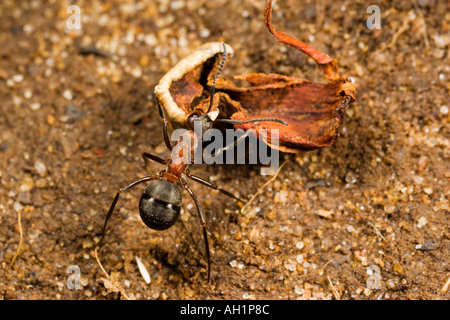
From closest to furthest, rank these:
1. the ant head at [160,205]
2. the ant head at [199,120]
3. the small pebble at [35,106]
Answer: the ant head at [160,205]
the ant head at [199,120]
the small pebble at [35,106]

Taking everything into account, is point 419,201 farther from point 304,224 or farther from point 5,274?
point 5,274

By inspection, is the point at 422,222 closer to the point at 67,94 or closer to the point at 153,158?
the point at 153,158

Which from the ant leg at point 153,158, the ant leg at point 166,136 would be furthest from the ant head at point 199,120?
the ant leg at point 153,158

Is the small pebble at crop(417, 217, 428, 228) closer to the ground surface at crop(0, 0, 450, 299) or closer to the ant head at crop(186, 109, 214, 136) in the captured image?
the ground surface at crop(0, 0, 450, 299)

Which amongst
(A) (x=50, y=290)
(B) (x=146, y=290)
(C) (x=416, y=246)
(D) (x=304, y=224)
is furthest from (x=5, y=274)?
(C) (x=416, y=246)

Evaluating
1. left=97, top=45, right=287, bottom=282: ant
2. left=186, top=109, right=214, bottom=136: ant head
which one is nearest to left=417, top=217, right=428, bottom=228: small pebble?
left=97, top=45, right=287, bottom=282: ant

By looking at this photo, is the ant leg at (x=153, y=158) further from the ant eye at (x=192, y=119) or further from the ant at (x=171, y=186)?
the ant eye at (x=192, y=119)
